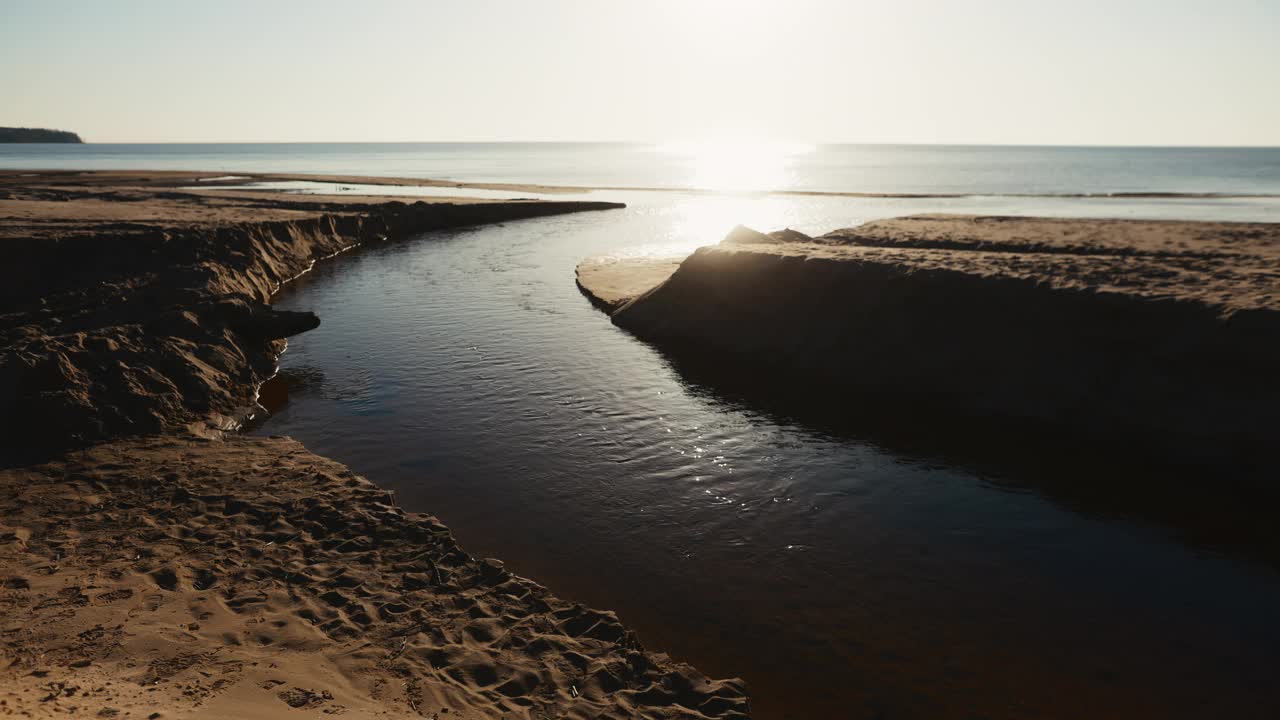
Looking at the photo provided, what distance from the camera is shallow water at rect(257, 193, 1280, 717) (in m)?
8.16

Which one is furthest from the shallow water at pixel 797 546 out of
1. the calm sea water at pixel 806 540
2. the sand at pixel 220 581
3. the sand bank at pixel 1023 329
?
the sand bank at pixel 1023 329

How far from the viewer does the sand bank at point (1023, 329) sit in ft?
42.9

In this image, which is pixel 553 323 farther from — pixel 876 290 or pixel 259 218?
pixel 259 218

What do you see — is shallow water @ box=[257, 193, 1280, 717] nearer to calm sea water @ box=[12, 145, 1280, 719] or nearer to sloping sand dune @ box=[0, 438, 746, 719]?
calm sea water @ box=[12, 145, 1280, 719]

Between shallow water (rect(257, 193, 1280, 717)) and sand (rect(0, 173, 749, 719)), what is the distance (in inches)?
44.0

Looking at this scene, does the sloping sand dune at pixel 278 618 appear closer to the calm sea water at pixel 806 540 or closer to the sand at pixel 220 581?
the sand at pixel 220 581

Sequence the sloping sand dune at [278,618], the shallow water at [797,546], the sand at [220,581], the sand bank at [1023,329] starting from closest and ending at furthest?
the sloping sand dune at [278,618] < the sand at [220,581] < the shallow water at [797,546] < the sand bank at [1023,329]

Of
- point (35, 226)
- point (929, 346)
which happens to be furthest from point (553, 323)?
point (35, 226)

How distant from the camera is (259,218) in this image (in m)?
38.9

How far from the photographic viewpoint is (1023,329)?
1600 cm

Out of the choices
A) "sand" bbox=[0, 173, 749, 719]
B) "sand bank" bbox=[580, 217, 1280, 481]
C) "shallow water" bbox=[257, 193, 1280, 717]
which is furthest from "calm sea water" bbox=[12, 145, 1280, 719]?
"sand bank" bbox=[580, 217, 1280, 481]

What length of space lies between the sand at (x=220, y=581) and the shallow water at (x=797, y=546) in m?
1.12

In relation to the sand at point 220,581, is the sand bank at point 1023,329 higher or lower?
higher

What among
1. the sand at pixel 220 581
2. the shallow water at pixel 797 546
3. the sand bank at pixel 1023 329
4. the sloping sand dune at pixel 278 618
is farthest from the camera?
the sand bank at pixel 1023 329
